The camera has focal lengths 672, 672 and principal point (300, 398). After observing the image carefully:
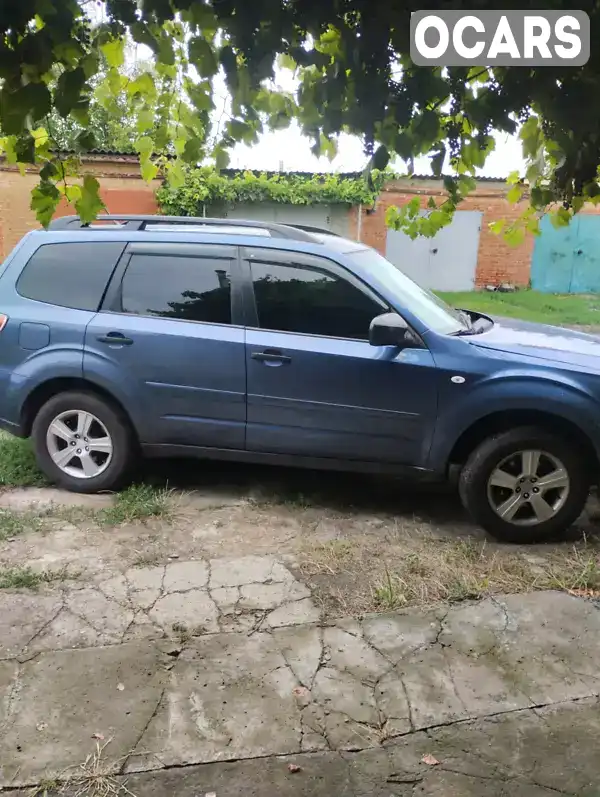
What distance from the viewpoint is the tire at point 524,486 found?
3.98 meters

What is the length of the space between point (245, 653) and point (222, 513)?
1585 mm

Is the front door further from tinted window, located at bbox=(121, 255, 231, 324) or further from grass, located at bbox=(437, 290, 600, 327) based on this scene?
grass, located at bbox=(437, 290, 600, 327)

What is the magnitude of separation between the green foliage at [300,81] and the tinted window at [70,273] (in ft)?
8.00

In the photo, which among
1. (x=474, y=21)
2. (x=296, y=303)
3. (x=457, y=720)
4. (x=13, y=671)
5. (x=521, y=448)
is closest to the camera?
(x=474, y=21)

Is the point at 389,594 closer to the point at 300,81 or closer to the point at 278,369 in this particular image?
the point at 278,369

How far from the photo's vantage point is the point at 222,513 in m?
4.47

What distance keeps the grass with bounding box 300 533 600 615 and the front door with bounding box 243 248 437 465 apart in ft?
2.03

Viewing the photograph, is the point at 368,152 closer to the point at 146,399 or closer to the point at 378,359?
the point at 378,359

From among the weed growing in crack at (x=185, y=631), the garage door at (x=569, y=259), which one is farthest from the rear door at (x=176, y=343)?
the garage door at (x=569, y=259)

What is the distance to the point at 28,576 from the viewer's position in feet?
11.6

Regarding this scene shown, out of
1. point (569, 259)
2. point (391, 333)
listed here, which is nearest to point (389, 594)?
point (391, 333)

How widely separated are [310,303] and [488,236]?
12.1 m

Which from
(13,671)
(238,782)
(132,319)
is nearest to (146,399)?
(132,319)

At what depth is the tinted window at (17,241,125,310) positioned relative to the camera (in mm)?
4688
